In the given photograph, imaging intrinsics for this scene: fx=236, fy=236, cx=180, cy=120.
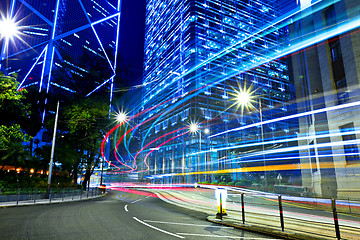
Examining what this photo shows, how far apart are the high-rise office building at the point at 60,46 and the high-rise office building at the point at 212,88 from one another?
25.0m

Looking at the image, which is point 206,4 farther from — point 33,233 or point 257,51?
point 33,233

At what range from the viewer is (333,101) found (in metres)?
25.4

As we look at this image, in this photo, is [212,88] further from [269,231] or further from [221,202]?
[269,231]

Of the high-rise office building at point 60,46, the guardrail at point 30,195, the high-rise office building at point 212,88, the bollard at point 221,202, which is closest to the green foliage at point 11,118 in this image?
→ the guardrail at point 30,195

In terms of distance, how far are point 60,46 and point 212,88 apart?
53.8m

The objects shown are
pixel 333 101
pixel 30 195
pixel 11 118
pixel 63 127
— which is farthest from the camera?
pixel 63 127

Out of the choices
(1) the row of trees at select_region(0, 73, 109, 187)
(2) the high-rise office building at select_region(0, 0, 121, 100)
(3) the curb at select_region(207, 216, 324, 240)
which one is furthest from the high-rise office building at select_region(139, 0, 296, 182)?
(3) the curb at select_region(207, 216, 324, 240)

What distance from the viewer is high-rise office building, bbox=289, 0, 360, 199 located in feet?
72.2

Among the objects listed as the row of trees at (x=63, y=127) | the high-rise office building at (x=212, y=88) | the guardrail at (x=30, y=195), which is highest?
the high-rise office building at (x=212, y=88)

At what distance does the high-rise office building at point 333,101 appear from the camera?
22.0 meters

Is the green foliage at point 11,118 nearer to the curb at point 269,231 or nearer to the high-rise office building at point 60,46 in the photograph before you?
the high-rise office building at point 60,46

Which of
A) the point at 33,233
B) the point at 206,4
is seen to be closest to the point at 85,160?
the point at 33,233

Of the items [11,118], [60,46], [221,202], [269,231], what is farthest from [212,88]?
[269,231]

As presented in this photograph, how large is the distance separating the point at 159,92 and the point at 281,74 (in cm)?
5134
